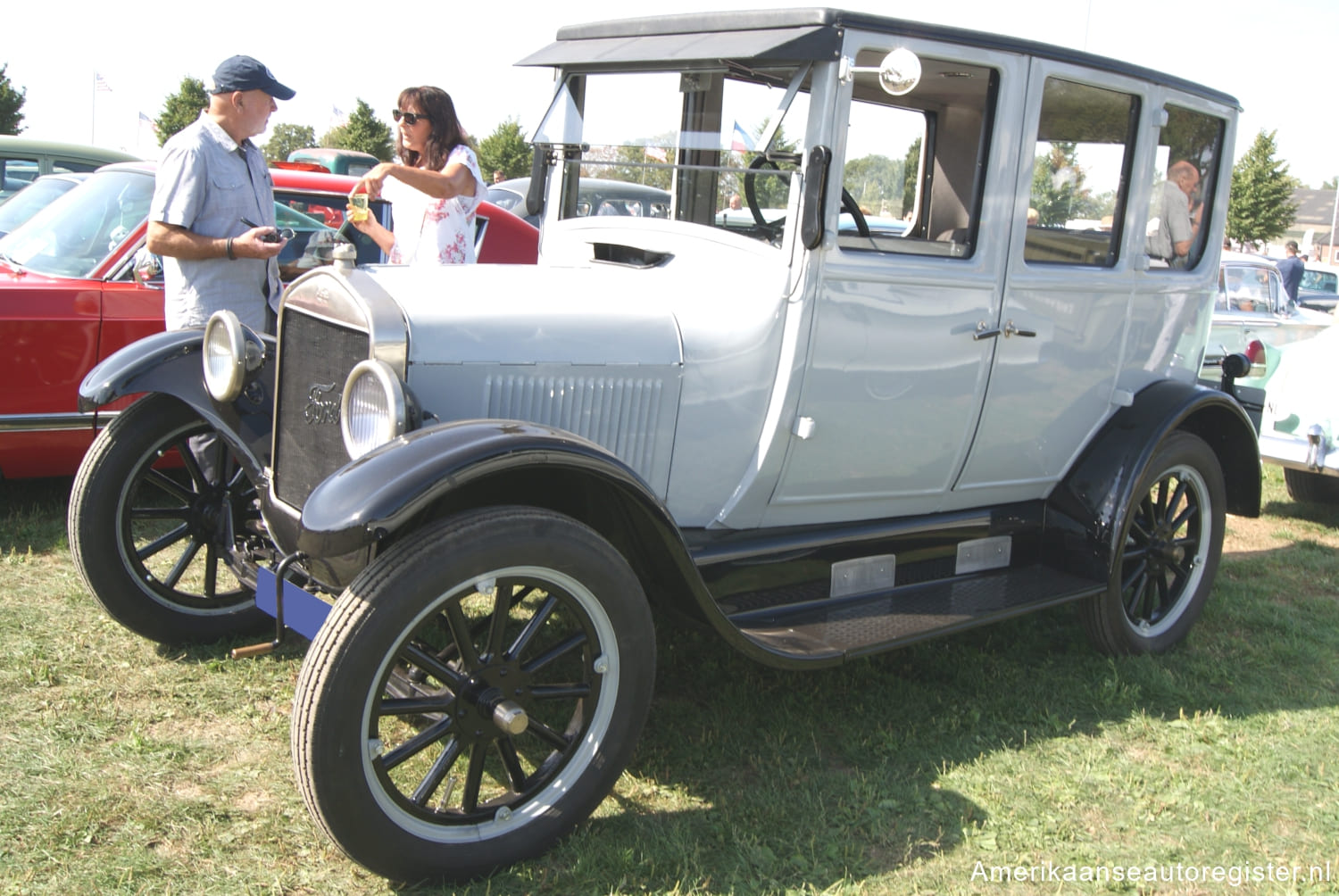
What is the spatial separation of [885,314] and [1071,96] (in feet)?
3.75

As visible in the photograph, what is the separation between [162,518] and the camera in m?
3.58

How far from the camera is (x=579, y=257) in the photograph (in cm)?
367

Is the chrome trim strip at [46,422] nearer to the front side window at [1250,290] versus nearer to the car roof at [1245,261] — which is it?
the front side window at [1250,290]

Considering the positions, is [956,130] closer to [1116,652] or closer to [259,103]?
[1116,652]

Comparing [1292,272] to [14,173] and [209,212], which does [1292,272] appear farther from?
[14,173]

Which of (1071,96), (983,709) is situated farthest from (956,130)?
(983,709)

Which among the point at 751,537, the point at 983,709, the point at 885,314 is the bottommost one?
the point at 983,709

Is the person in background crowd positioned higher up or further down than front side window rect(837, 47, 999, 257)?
higher up

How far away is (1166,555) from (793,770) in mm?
1981

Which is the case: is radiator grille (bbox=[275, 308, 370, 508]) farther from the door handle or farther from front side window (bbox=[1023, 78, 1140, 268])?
front side window (bbox=[1023, 78, 1140, 268])

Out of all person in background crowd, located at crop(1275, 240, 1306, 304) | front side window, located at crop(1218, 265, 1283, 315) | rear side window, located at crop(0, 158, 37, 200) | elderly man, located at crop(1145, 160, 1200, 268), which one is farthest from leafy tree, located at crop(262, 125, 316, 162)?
elderly man, located at crop(1145, 160, 1200, 268)

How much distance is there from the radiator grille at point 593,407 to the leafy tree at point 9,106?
32.0 metres

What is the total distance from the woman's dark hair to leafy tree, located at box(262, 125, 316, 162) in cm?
3761

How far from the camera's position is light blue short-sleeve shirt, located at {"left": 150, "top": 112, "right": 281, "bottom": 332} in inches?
149
